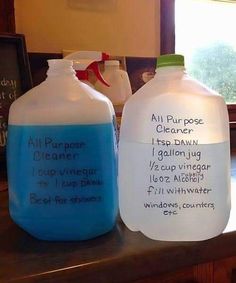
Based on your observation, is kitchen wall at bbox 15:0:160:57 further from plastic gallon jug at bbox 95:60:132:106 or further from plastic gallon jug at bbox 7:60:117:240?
plastic gallon jug at bbox 7:60:117:240

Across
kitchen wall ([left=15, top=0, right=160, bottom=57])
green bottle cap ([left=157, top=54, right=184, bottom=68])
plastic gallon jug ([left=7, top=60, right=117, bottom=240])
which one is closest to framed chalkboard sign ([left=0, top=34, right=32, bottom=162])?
kitchen wall ([left=15, top=0, right=160, bottom=57])

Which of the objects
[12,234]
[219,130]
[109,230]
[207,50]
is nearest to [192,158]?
[219,130]

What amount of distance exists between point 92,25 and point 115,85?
0.94 ft

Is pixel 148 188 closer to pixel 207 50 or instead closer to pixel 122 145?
pixel 122 145

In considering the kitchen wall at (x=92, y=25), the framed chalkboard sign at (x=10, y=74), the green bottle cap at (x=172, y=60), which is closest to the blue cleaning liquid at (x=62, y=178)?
the green bottle cap at (x=172, y=60)

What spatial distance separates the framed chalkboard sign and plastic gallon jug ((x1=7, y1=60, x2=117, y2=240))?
412 millimetres

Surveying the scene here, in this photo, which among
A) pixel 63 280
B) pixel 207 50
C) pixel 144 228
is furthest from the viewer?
pixel 207 50

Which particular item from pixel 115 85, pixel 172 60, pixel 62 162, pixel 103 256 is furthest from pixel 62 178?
pixel 115 85

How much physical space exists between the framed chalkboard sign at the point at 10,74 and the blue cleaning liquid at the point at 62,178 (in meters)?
0.42

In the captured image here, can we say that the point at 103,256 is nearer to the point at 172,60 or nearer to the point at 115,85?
the point at 172,60

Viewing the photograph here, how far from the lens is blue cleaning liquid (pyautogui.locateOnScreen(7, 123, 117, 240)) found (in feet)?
1.82

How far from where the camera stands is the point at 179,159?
0.57 metres

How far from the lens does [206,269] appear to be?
608mm

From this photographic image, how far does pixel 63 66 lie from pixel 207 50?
3.66 ft
